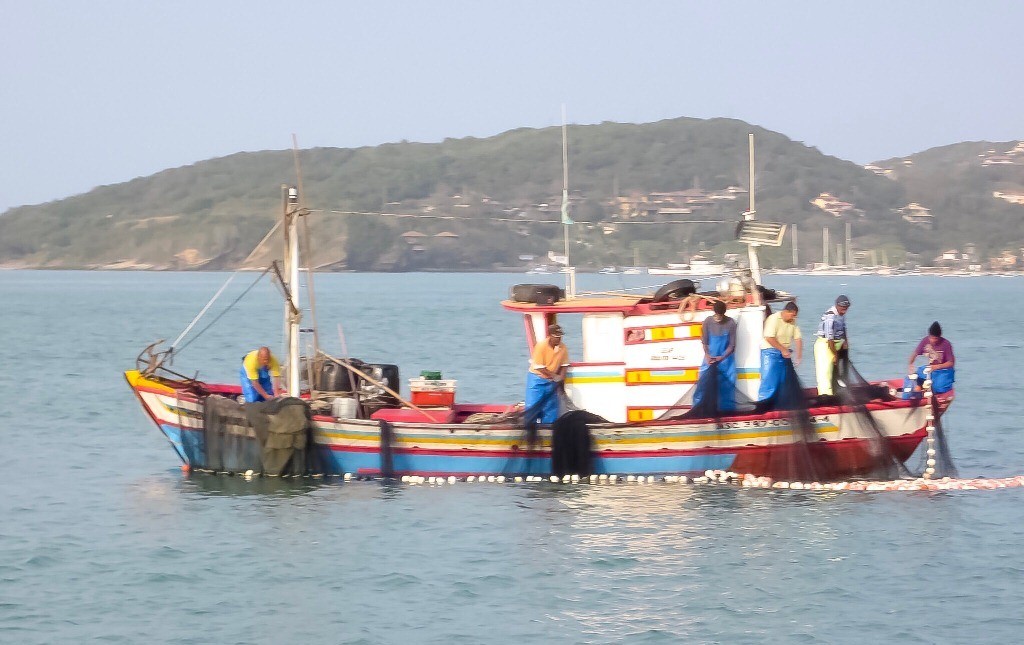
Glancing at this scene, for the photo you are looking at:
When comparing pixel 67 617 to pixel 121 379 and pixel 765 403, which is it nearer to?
pixel 765 403

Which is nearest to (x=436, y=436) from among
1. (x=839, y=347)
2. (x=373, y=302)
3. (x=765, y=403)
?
(x=765, y=403)

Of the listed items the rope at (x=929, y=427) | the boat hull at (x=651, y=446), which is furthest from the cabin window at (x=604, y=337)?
the rope at (x=929, y=427)

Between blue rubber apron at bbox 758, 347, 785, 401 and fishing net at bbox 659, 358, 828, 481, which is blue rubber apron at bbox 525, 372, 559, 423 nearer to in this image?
fishing net at bbox 659, 358, 828, 481

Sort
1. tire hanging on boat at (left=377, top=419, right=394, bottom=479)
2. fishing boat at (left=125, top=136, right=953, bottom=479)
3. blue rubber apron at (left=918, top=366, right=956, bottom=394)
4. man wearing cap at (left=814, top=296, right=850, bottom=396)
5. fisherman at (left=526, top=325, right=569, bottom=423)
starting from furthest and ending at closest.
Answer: man wearing cap at (left=814, top=296, right=850, bottom=396), tire hanging on boat at (left=377, top=419, right=394, bottom=479), blue rubber apron at (left=918, top=366, right=956, bottom=394), fisherman at (left=526, top=325, right=569, bottom=423), fishing boat at (left=125, top=136, right=953, bottom=479)

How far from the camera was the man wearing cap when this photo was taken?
2186cm

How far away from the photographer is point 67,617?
15.8 meters

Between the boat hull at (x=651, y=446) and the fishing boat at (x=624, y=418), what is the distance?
0.06 ft

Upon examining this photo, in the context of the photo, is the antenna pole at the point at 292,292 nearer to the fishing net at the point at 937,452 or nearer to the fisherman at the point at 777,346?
the fisherman at the point at 777,346

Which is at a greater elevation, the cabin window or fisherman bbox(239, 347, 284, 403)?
the cabin window

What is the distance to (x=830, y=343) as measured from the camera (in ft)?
72.0

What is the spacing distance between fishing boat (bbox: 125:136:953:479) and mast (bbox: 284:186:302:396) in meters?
0.02

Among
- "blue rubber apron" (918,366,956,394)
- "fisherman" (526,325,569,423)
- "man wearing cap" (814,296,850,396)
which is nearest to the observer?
"fisherman" (526,325,569,423)

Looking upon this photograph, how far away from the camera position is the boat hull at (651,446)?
21.0 meters

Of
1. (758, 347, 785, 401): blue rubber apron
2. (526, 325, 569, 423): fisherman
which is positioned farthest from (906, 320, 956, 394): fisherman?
(526, 325, 569, 423): fisherman
